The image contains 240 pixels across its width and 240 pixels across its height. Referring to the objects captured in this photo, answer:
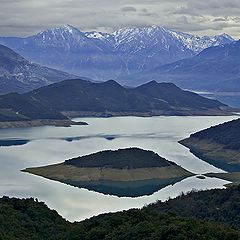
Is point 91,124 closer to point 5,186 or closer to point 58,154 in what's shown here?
point 58,154

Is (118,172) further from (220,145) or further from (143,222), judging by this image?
(143,222)

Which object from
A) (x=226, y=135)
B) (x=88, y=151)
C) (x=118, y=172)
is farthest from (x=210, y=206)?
(x=226, y=135)

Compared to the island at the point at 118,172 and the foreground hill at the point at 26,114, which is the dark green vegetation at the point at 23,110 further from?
the island at the point at 118,172

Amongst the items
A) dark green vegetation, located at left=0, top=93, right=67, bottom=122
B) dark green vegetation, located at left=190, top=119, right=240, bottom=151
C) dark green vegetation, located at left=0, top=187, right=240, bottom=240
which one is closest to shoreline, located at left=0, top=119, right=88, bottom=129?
dark green vegetation, located at left=0, top=93, right=67, bottom=122

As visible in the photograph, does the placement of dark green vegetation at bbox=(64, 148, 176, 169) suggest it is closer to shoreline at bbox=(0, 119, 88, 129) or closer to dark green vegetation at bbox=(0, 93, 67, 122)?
shoreline at bbox=(0, 119, 88, 129)

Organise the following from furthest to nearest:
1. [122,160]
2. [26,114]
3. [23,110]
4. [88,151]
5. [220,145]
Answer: [23,110], [26,114], [220,145], [88,151], [122,160]

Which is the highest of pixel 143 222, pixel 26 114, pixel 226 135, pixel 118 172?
pixel 143 222
